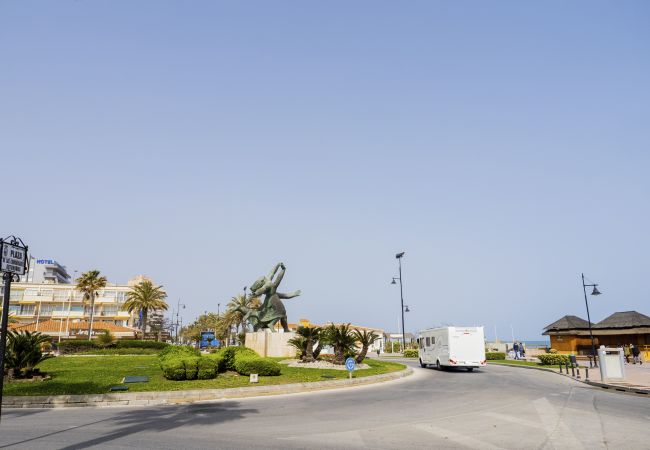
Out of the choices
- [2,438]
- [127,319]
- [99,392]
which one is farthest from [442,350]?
[127,319]

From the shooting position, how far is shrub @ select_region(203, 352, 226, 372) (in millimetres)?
20891

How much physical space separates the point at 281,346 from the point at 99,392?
2270 centimetres

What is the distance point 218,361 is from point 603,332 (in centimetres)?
4175

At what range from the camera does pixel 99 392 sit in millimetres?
16516

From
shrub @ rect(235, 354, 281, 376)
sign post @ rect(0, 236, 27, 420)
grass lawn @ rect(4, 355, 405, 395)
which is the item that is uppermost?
sign post @ rect(0, 236, 27, 420)

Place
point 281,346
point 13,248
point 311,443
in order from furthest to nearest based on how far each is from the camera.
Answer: point 281,346
point 311,443
point 13,248

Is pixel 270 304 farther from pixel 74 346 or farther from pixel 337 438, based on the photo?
pixel 337 438

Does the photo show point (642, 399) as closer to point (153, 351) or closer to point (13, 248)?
point (13, 248)

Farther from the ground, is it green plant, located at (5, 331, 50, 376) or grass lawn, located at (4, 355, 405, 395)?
green plant, located at (5, 331, 50, 376)

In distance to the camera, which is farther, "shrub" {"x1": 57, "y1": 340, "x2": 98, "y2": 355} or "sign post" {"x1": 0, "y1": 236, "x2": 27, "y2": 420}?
"shrub" {"x1": 57, "y1": 340, "x2": 98, "y2": 355}

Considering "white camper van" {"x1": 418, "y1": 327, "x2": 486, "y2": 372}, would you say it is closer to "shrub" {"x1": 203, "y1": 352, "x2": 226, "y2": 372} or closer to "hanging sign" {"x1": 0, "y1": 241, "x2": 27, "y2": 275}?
"shrub" {"x1": 203, "y1": 352, "x2": 226, "y2": 372}

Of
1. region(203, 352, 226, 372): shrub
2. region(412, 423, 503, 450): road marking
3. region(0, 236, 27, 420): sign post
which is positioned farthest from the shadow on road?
region(203, 352, 226, 372): shrub

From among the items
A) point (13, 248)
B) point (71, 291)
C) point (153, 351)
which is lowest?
point (153, 351)

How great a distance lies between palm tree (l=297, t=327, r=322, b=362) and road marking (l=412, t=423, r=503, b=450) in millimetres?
18543
